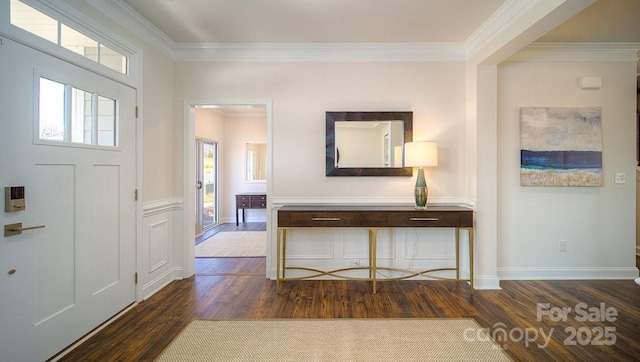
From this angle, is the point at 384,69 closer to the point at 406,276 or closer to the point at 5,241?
the point at 406,276

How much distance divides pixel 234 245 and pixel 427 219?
10.5 ft

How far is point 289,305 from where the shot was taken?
2596mm

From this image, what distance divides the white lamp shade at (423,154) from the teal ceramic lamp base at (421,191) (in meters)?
0.11

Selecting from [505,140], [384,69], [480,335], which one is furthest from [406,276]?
[384,69]

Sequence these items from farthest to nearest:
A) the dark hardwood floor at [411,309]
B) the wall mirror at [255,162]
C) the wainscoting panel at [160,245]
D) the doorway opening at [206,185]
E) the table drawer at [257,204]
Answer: the wall mirror at [255,162] < the table drawer at [257,204] < the doorway opening at [206,185] < the wainscoting panel at [160,245] < the dark hardwood floor at [411,309]

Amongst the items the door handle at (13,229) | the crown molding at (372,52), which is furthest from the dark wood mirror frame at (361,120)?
the door handle at (13,229)

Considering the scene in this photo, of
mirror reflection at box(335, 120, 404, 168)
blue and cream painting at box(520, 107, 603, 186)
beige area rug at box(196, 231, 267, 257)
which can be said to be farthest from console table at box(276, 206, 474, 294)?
beige area rug at box(196, 231, 267, 257)

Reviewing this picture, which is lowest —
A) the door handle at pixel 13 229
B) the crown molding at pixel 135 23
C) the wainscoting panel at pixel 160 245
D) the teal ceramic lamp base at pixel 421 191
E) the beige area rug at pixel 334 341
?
the beige area rug at pixel 334 341

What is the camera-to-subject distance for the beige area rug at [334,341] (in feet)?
6.13

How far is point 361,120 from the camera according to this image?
10.4 feet

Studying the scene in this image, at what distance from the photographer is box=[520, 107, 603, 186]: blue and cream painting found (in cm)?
315

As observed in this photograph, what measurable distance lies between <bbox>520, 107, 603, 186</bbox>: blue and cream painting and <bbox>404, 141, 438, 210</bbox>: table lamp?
3.71 ft

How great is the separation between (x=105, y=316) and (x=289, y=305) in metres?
1.50

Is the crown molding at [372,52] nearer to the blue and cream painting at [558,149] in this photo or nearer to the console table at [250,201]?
the blue and cream painting at [558,149]
